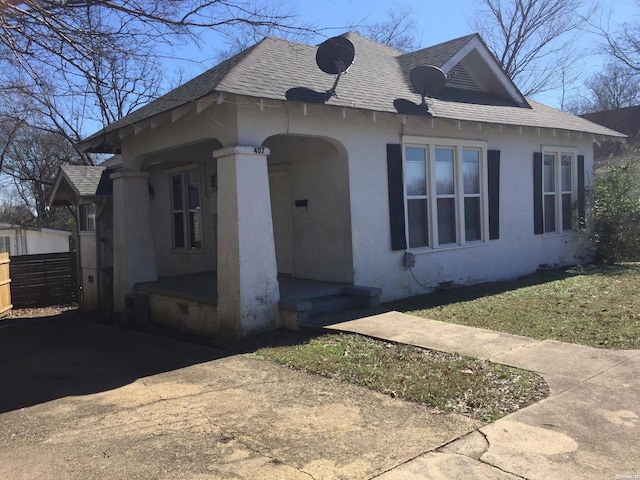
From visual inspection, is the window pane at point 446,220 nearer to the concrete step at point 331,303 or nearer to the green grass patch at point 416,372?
the concrete step at point 331,303

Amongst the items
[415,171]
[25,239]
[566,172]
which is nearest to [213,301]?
[415,171]

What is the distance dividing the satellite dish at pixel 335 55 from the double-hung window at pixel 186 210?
15.8 feet

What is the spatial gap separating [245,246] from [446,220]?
15.2ft

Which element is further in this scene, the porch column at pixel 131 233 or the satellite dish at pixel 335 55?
the porch column at pixel 131 233

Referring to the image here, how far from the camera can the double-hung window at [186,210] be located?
12586 millimetres

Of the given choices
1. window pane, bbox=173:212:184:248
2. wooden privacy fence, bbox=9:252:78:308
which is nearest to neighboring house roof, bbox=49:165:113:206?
window pane, bbox=173:212:184:248

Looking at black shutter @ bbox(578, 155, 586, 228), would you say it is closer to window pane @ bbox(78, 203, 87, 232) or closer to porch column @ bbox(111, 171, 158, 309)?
porch column @ bbox(111, 171, 158, 309)

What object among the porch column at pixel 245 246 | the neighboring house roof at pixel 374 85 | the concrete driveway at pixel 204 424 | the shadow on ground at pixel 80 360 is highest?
the neighboring house roof at pixel 374 85

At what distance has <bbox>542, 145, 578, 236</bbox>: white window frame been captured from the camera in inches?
482

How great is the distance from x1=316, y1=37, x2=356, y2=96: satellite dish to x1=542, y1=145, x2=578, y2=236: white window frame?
5.71m

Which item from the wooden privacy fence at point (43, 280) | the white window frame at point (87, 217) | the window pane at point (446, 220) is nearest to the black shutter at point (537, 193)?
the window pane at point (446, 220)

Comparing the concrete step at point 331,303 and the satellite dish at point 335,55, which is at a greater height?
the satellite dish at point 335,55

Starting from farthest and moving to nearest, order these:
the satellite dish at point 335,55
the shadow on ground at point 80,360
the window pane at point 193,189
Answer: the window pane at point 193,189, the satellite dish at point 335,55, the shadow on ground at point 80,360

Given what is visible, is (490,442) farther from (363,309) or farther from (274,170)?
(274,170)
